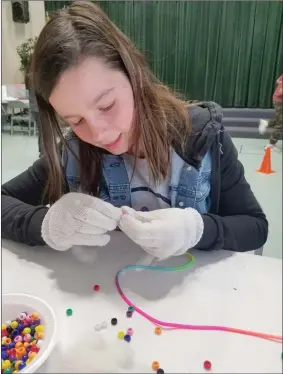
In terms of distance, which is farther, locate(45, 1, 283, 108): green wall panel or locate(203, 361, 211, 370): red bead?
locate(45, 1, 283, 108): green wall panel

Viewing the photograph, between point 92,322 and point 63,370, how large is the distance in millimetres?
93

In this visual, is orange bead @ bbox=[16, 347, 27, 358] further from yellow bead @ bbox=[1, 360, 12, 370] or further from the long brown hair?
the long brown hair

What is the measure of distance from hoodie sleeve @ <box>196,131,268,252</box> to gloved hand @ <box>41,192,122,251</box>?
0.58 feet

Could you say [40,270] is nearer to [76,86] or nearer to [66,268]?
[66,268]

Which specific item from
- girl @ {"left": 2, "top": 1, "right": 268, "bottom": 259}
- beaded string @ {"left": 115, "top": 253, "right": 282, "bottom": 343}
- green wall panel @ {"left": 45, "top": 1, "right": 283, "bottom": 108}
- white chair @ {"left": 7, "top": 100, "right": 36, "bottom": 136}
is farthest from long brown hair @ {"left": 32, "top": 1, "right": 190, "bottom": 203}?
green wall panel @ {"left": 45, "top": 1, "right": 283, "bottom": 108}

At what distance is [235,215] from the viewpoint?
0.76 metres

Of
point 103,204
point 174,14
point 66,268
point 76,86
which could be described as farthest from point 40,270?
point 174,14

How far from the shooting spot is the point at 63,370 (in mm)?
435

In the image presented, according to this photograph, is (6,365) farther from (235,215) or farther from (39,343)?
(235,215)

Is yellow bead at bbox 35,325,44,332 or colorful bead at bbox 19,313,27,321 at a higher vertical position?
yellow bead at bbox 35,325,44,332

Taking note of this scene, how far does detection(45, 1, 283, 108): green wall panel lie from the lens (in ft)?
12.3

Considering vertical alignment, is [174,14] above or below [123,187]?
A: above

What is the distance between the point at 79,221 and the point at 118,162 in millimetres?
220

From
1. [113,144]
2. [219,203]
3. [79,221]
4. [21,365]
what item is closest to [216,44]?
[219,203]
